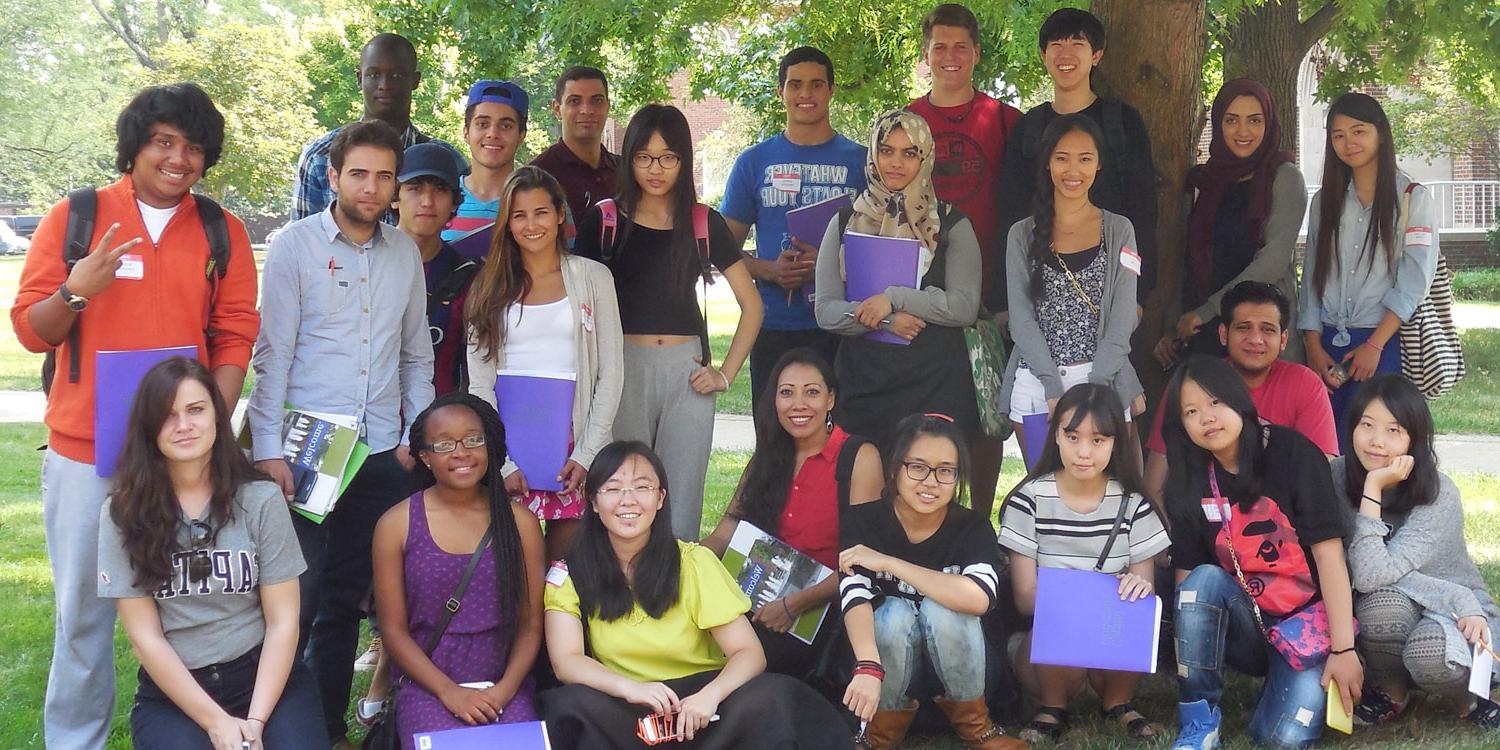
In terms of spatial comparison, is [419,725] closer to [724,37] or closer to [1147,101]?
[1147,101]

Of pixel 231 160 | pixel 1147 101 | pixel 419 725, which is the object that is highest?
pixel 231 160

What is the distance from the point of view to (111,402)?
387 cm

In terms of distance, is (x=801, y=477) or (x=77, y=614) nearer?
(x=77, y=614)

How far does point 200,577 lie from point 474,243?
75.9 inches

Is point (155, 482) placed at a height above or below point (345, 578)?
above

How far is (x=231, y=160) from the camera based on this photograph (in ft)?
68.6

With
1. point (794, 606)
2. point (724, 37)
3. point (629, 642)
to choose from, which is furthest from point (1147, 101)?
point (724, 37)

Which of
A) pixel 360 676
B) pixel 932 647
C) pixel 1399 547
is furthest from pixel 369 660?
pixel 1399 547

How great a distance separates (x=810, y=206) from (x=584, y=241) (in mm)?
1031

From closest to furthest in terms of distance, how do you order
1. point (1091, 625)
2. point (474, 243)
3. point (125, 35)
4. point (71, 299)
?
1. point (71, 299)
2. point (1091, 625)
3. point (474, 243)
4. point (125, 35)

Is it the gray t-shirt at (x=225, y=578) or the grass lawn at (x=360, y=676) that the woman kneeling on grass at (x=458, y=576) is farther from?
the grass lawn at (x=360, y=676)

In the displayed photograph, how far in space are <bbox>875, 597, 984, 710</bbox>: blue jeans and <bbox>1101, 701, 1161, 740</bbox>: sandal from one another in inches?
21.4

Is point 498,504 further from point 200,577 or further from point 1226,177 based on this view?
point 1226,177

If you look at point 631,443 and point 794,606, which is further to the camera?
point 794,606
